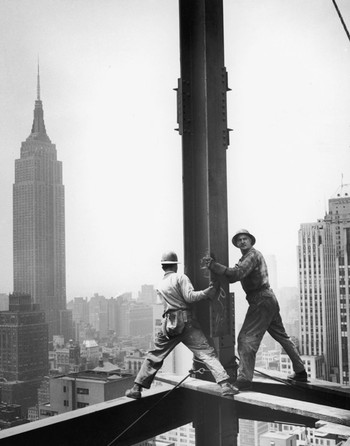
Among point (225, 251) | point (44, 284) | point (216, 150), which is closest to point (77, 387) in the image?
point (44, 284)

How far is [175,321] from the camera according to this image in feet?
20.4

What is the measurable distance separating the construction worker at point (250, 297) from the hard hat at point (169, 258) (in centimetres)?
39

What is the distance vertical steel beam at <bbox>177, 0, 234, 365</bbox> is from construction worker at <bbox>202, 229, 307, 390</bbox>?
0.30 metres

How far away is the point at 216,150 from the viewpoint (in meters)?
6.84

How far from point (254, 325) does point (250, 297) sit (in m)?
0.37

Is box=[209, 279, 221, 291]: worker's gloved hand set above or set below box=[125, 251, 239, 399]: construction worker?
above

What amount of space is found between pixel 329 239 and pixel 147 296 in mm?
7114

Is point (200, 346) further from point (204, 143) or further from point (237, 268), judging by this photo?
point (204, 143)

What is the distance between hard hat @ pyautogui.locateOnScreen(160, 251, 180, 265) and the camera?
639 centimetres

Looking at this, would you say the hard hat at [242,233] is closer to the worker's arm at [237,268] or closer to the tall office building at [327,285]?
the worker's arm at [237,268]

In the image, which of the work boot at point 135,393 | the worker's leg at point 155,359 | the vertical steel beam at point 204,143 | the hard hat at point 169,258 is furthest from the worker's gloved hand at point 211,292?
the work boot at point 135,393

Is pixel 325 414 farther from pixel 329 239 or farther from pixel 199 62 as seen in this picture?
pixel 329 239

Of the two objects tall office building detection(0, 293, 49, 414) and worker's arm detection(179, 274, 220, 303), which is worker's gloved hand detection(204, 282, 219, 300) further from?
tall office building detection(0, 293, 49, 414)

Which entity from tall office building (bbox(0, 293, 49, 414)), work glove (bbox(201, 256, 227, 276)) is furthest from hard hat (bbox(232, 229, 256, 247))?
tall office building (bbox(0, 293, 49, 414))
